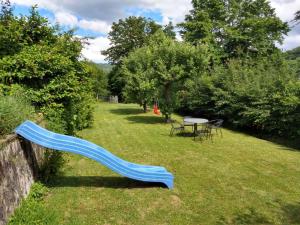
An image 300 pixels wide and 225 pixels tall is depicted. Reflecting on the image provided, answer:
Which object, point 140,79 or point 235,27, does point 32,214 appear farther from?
point 235,27

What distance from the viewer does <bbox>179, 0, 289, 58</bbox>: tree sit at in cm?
3033

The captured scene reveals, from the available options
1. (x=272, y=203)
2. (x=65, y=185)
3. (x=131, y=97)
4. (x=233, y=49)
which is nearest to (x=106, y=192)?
(x=65, y=185)

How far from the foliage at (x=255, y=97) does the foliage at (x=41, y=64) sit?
9.33 meters

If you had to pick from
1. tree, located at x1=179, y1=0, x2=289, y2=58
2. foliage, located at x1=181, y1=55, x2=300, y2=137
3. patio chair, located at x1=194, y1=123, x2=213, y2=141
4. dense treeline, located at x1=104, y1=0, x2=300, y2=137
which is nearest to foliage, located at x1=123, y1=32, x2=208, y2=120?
dense treeline, located at x1=104, y1=0, x2=300, y2=137

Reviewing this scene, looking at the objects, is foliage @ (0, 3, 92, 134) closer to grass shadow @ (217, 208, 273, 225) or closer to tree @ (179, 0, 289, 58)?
grass shadow @ (217, 208, 273, 225)

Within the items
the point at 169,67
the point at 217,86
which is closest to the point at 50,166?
the point at 169,67

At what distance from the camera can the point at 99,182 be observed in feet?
24.8

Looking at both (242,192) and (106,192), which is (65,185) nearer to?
(106,192)

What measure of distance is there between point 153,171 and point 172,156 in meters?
3.07

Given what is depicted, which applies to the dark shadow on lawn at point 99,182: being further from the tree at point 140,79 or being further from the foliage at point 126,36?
the foliage at point 126,36

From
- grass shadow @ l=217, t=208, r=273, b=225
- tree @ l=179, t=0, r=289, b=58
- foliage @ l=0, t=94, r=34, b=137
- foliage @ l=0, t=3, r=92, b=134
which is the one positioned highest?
tree @ l=179, t=0, r=289, b=58

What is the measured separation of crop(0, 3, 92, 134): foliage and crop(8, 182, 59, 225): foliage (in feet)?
11.0

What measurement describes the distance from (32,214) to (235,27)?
30475 millimetres

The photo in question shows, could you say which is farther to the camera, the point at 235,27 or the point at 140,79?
the point at 235,27
